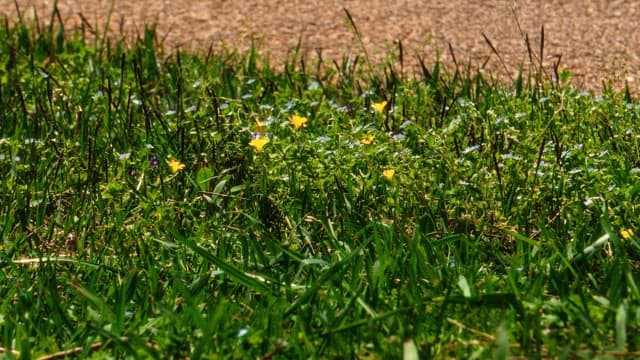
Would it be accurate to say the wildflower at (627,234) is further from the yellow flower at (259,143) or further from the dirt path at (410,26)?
the dirt path at (410,26)

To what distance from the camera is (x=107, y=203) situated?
12.0 feet

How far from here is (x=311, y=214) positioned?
139 inches

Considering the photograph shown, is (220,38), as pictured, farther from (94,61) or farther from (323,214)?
(323,214)

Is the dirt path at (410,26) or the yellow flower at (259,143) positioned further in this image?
the dirt path at (410,26)

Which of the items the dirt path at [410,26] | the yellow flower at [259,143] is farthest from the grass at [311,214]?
the dirt path at [410,26]

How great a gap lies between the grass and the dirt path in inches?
10.6

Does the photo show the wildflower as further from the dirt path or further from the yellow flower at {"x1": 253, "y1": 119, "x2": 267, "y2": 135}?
the dirt path

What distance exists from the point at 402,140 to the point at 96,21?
6.61 ft

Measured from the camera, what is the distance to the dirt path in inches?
200

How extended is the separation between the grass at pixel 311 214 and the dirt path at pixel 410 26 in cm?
27

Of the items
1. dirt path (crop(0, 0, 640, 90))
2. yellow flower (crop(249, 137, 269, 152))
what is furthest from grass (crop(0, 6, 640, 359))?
dirt path (crop(0, 0, 640, 90))

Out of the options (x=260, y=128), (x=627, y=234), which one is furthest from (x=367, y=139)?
(x=627, y=234)

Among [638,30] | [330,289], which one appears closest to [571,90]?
[638,30]

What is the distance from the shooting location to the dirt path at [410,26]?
5082mm
